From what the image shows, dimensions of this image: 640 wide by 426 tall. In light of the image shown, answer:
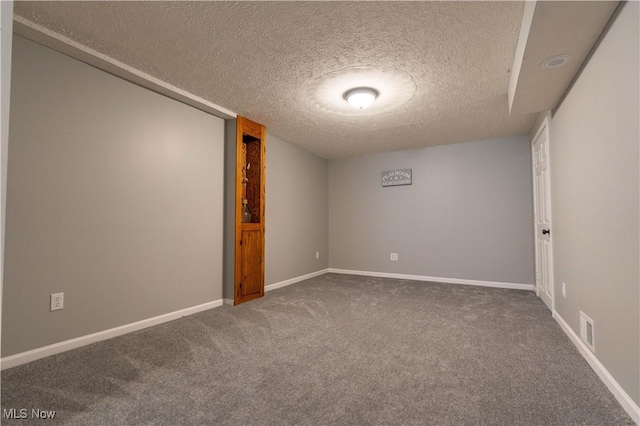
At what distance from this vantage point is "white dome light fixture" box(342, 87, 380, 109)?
8.91 ft

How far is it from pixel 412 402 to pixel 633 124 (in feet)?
5.56

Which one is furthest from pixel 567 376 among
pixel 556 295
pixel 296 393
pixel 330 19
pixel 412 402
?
pixel 330 19

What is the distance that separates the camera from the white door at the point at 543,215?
3.00m

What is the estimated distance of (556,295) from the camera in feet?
9.09

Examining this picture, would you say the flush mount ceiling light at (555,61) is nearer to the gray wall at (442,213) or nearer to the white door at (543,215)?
the white door at (543,215)

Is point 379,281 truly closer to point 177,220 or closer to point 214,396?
point 177,220

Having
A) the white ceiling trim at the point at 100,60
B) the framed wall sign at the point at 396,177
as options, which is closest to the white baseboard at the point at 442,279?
the framed wall sign at the point at 396,177

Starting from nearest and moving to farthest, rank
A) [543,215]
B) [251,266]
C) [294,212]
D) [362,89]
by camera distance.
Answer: [362,89], [543,215], [251,266], [294,212]

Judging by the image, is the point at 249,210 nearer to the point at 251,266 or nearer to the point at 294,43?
the point at 251,266

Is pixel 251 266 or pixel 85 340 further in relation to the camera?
pixel 251 266

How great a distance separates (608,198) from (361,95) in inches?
75.4

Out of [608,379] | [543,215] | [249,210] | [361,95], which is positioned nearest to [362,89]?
[361,95]

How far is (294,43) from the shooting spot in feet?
6.82

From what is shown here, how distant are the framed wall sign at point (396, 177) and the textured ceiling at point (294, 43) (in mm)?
1797
